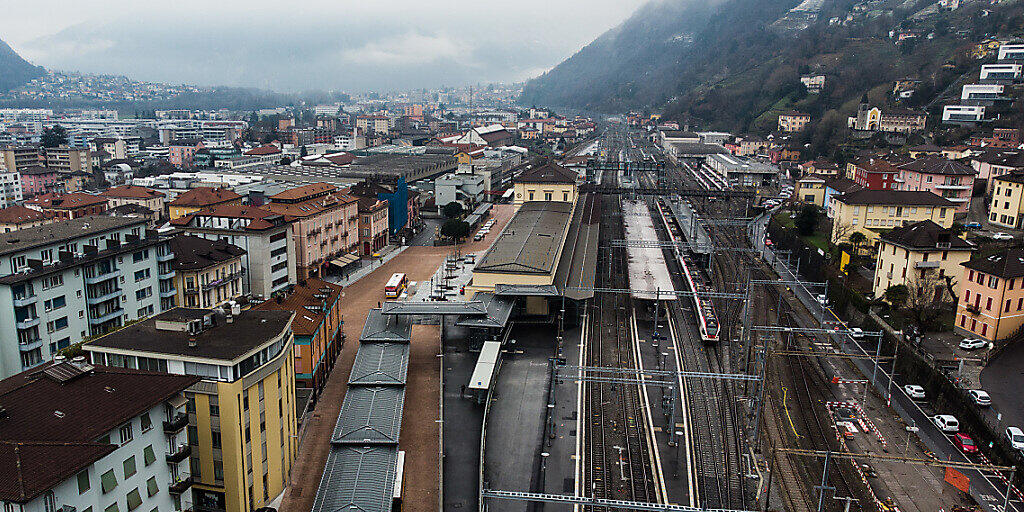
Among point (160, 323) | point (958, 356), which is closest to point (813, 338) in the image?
point (958, 356)

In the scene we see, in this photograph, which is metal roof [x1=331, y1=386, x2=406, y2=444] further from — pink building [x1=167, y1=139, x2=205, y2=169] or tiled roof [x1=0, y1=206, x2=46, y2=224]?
pink building [x1=167, y1=139, x2=205, y2=169]

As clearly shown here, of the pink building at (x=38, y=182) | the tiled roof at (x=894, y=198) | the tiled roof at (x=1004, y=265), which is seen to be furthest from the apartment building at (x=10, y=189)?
the tiled roof at (x=1004, y=265)

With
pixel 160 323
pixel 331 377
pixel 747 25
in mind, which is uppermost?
pixel 747 25

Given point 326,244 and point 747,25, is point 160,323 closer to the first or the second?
point 326,244

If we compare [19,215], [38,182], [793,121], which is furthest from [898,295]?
[38,182]

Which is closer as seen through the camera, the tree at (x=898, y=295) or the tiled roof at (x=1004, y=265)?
the tiled roof at (x=1004, y=265)

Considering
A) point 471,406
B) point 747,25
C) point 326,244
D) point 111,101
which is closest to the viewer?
point 471,406

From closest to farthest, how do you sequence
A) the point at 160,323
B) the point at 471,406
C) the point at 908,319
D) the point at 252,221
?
the point at 160,323
the point at 471,406
the point at 908,319
the point at 252,221

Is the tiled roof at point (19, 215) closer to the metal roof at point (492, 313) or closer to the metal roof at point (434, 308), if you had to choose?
the metal roof at point (434, 308)
